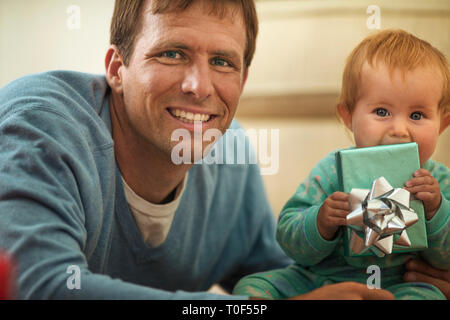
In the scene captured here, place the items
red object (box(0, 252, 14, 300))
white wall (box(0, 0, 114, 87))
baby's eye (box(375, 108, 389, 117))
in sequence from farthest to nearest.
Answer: white wall (box(0, 0, 114, 87)) → baby's eye (box(375, 108, 389, 117)) → red object (box(0, 252, 14, 300))

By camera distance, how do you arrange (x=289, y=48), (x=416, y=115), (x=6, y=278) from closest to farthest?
(x=6, y=278)
(x=416, y=115)
(x=289, y=48)

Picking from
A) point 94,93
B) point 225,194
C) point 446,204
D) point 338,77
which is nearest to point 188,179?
point 225,194

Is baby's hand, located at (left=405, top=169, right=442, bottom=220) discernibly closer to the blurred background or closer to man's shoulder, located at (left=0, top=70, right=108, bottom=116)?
the blurred background

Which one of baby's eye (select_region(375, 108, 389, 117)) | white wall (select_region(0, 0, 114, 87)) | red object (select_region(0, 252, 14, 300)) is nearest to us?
red object (select_region(0, 252, 14, 300))

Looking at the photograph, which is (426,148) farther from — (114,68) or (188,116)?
(114,68)

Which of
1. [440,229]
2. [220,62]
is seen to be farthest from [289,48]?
[440,229]

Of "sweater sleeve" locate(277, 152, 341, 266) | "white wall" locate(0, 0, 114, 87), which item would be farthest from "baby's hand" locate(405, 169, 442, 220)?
"white wall" locate(0, 0, 114, 87)

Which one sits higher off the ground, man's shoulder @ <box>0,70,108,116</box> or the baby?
man's shoulder @ <box>0,70,108,116</box>

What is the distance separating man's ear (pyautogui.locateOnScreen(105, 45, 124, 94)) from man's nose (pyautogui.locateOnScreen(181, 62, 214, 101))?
123 mm

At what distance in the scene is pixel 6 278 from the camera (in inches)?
21.7

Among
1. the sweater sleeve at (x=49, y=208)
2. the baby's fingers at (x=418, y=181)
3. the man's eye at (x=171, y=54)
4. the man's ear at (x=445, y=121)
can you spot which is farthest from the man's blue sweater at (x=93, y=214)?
the man's ear at (x=445, y=121)

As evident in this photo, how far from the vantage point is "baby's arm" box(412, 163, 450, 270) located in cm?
64

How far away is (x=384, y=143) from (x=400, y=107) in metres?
0.05
